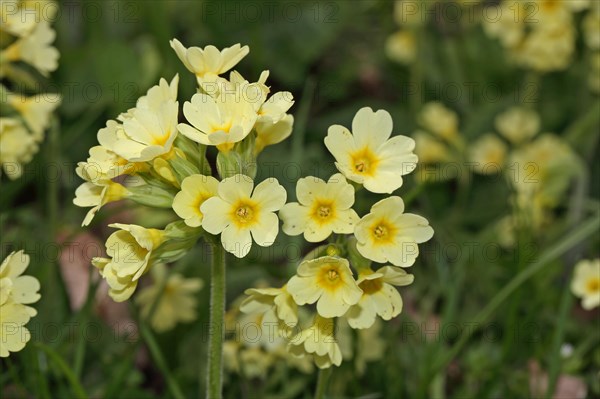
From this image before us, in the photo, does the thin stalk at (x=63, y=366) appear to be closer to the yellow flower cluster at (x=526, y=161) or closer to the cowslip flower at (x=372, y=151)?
the cowslip flower at (x=372, y=151)

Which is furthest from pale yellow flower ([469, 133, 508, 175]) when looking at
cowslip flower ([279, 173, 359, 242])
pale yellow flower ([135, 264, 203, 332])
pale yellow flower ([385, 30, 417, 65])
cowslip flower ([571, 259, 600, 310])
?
cowslip flower ([279, 173, 359, 242])

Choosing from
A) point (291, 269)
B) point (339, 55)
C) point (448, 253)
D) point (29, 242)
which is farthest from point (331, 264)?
point (339, 55)

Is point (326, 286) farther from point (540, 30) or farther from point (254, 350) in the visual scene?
point (540, 30)

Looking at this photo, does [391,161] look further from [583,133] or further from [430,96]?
[430,96]

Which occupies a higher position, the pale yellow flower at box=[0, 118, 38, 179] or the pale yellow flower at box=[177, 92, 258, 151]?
the pale yellow flower at box=[177, 92, 258, 151]

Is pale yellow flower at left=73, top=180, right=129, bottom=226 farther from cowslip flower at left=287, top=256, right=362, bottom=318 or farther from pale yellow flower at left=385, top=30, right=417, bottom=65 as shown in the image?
pale yellow flower at left=385, top=30, right=417, bottom=65

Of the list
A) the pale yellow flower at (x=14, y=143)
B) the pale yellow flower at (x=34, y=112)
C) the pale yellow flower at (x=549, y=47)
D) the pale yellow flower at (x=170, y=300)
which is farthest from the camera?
the pale yellow flower at (x=549, y=47)

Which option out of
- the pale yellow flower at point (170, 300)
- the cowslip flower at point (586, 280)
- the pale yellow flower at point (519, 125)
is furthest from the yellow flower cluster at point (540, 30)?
the pale yellow flower at point (170, 300)
